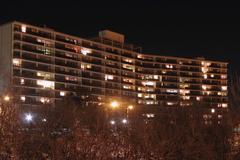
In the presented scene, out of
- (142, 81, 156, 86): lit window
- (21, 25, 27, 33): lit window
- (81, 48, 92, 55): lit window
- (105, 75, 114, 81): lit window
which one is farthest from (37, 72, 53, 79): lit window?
(142, 81, 156, 86): lit window

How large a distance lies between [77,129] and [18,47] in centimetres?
8672

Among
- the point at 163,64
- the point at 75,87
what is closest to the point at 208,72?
the point at 163,64

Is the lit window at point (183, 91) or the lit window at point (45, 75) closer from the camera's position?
the lit window at point (45, 75)

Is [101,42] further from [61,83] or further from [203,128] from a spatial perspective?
[203,128]

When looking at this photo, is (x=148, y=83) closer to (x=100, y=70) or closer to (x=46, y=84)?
(x=100, y=70)

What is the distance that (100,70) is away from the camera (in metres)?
119

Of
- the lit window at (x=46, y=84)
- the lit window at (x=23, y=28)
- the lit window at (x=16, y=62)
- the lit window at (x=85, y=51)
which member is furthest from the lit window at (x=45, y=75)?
the lit window at (x=85, y=51)

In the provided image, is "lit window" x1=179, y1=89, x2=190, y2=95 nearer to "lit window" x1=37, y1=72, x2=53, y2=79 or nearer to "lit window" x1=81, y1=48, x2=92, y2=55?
"lit window" x1=81, y1=48, x2=92, y2=55

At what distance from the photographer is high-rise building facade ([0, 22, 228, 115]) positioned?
320 ft

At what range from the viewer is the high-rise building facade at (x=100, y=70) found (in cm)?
9762

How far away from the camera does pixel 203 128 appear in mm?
28281

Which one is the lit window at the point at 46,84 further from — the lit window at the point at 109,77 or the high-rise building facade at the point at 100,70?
the lit window at the point at 109,77

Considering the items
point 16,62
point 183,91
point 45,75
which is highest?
point 16,62

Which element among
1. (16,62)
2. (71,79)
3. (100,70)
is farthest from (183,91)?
(16,62)
